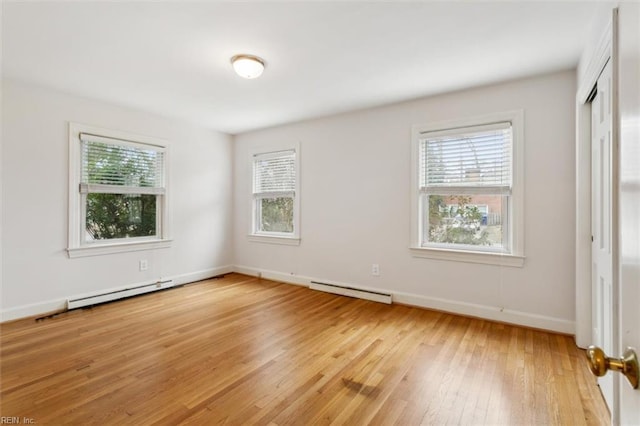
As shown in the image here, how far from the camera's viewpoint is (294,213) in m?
4.66

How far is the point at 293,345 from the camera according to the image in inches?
103

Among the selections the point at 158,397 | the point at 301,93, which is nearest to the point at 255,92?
the point at 301,93

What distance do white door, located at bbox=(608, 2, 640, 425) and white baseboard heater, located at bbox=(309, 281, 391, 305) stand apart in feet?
10.3

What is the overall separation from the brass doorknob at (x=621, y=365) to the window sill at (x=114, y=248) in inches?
176

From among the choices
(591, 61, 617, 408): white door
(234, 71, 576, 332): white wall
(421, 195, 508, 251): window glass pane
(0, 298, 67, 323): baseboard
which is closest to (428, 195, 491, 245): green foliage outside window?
(421, 195, 508, 251): window glass pane

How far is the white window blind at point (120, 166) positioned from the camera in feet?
12.0

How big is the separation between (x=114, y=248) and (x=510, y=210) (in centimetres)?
464

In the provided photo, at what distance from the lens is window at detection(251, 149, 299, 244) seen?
4.74m

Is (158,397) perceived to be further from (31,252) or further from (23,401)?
(31,252)

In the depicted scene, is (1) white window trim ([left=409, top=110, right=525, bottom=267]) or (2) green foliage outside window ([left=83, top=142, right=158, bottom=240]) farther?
(2) green foliage outside window ([left=83, top=142, right=158, bottom=240])

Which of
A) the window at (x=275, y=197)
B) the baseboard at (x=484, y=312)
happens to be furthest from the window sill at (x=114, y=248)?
the baseboard at (x=484, y=312)

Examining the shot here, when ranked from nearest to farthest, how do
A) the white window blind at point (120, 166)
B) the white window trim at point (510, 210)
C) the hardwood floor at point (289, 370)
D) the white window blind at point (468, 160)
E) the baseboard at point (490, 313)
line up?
the hardwood floor at point (289, 370) < the baseboard at point (490, 313) < the white window trim at point (510, 210) < the white window blind at point (468, 160) < the white window blind at point (120, 166)

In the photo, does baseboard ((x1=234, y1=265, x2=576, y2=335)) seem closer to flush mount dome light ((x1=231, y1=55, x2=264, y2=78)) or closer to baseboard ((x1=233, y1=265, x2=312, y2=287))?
baseboard ((x1=233, y1=265, x2=312, y2=287))

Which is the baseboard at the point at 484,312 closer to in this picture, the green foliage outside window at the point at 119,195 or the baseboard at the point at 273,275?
the baseboard at the point at 273,275
